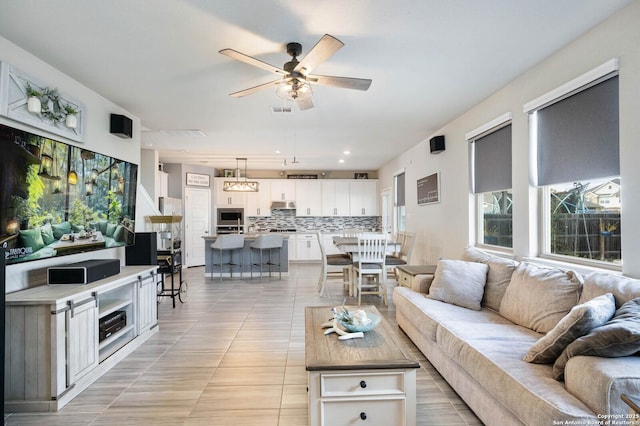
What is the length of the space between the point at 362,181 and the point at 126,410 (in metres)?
7.83

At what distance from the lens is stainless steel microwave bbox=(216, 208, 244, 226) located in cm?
868

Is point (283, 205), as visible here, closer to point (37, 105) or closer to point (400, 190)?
point (400, 190)

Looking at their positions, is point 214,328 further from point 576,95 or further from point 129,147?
point 576,95

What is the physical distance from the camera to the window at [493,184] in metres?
3.39

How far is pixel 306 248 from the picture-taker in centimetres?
883

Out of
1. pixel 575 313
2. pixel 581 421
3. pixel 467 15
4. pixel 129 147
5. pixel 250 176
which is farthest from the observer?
pixel 250 176

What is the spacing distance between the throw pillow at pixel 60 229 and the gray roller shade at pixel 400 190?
5.81 m

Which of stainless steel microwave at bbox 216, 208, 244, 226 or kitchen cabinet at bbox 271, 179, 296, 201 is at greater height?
kitchen cabinet at bbox 271, 179, 296, 201

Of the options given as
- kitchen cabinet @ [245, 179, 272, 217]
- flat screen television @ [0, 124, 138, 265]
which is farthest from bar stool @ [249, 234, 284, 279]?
flat screen television @ [0, 124, 138, 265]

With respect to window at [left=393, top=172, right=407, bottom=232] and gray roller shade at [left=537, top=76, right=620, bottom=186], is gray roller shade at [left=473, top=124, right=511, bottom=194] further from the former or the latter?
window at [left=393, top=172, right=407, bottom=232]

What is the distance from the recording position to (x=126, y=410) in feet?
6.96

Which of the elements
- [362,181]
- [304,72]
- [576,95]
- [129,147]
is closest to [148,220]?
[129,147]

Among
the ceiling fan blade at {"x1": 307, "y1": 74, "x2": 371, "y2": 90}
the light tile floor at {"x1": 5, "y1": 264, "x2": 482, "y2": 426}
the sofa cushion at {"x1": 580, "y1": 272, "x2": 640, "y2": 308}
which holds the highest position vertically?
the ceiling fan blade at {"x1": 307, "y1": 74, "x2": 371, "y2": 90}

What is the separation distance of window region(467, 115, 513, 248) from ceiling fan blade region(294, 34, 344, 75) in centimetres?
214
